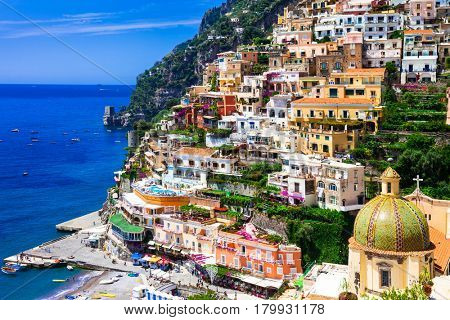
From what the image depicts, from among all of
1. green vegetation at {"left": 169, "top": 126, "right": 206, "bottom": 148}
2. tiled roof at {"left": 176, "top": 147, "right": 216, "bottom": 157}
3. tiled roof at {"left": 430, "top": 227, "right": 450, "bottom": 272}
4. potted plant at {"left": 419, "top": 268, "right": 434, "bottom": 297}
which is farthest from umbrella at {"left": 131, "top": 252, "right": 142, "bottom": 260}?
potted plant at {"left": 419, "top": 268, "right": 434, "bottom": 297}

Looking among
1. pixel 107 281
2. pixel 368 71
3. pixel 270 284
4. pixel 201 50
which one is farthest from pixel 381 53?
pixel 201 50

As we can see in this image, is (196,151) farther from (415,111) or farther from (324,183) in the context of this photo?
(415,111)

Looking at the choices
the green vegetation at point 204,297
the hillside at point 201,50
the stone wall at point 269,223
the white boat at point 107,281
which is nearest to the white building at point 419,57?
the stone wall at point 269,223

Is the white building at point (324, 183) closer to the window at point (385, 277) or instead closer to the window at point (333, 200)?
the window at point (333, 200)

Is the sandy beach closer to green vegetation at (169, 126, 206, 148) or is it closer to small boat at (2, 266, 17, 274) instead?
small boat at (2, 266, 17, 274)

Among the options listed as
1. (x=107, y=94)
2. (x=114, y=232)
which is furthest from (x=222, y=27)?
(x=107, y=94)

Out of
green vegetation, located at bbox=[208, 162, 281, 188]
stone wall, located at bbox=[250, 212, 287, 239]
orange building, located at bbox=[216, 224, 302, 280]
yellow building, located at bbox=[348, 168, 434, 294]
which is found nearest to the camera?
yellow building, located at bbox=[348, 168, 434, 294]
